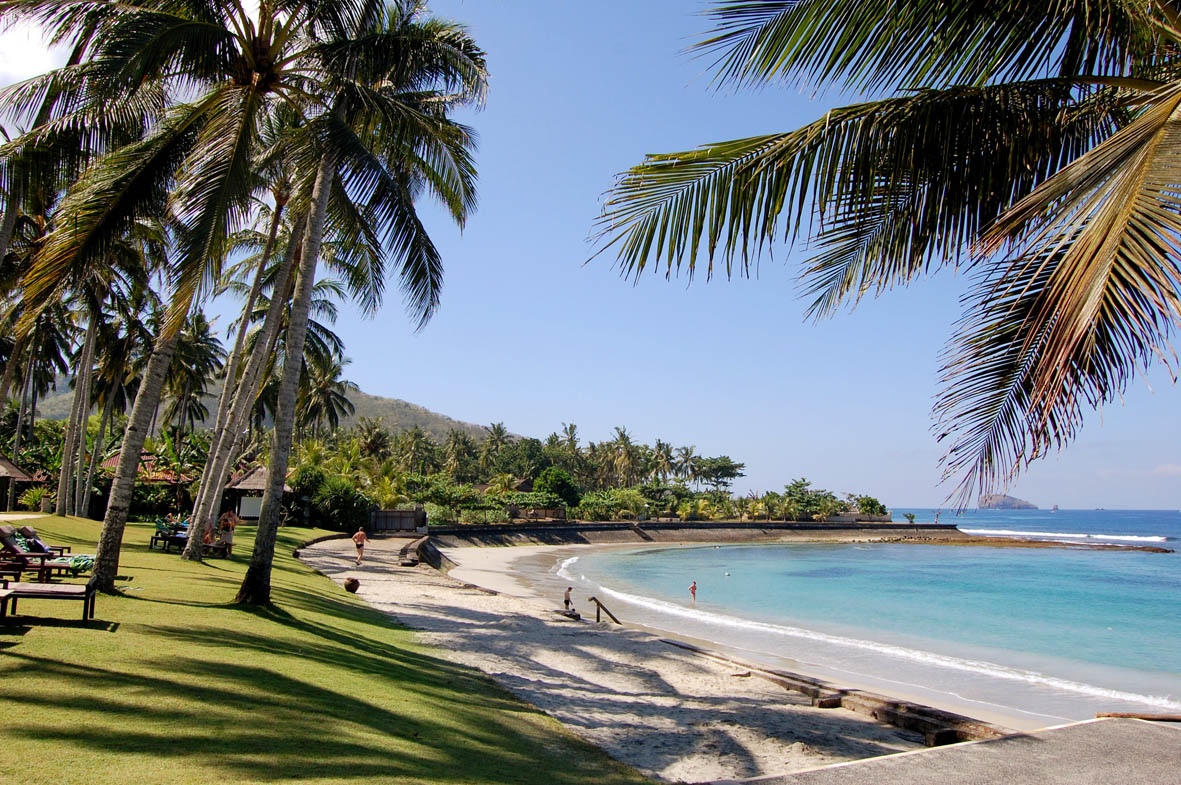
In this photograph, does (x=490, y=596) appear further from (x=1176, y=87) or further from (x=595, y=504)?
(x=595, y=504)

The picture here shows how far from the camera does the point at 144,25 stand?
779 cm

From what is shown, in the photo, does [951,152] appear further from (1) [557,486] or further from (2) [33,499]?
(1) [557,486]

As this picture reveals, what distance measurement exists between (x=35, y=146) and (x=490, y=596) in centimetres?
1519

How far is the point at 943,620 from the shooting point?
85.9ft

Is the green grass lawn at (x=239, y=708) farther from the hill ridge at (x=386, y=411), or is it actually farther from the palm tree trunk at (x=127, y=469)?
the hill ridge at (x=386, y=411)

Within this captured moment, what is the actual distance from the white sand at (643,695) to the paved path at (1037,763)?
1868mm

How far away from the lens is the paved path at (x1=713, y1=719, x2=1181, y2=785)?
213 inches

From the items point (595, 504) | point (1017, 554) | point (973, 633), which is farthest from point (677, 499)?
point (973, 633)

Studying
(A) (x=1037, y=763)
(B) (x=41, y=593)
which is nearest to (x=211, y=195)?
(B) (x=41, y=593)

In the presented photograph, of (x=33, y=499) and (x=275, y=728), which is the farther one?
(x=33, y=499)

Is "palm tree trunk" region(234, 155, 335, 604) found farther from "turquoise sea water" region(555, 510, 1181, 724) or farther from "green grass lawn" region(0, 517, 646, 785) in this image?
"turquoise sea water" region(555, 510, 1181, 724)

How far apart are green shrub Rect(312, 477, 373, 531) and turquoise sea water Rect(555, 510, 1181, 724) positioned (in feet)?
36.0

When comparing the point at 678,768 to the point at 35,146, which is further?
the point at 35,146

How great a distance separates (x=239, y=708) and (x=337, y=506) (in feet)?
104
